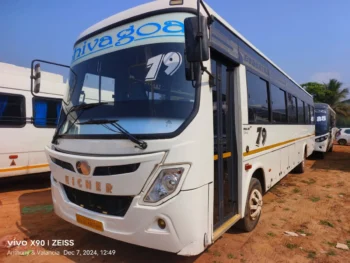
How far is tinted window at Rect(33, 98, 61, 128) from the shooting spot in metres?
7.46

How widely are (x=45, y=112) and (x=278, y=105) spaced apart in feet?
20.2

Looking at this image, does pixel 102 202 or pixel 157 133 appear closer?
pixel 157 133

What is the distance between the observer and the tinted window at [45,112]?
24.5ft

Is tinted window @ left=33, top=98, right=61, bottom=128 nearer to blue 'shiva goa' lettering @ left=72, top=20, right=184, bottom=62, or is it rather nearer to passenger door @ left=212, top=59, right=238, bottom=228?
blue 'shiva goa' lettering @ left=72, top=20, right=184, bottom=62

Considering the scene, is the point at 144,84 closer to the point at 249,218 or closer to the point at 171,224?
the point at 171,224

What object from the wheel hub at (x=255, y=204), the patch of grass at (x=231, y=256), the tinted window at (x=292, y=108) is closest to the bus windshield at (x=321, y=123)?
the tinted window at (x=292, y=108)

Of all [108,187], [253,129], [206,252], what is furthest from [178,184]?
[253,129]

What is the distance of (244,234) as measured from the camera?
435cm

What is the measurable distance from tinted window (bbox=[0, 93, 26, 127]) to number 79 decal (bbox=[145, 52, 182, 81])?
17.8 ft

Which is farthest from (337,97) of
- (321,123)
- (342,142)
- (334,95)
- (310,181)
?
(310,181)

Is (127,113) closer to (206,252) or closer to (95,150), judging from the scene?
(95,150)

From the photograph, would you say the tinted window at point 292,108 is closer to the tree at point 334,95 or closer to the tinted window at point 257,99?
the tinted window at point 257,99

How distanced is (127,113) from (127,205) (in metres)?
0.95

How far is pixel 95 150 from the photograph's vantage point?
9.64 ft
